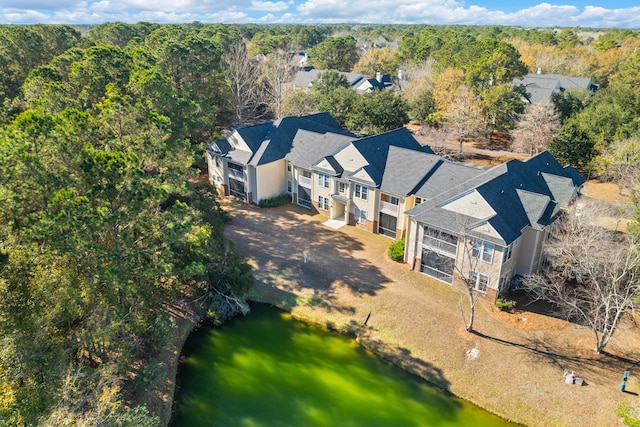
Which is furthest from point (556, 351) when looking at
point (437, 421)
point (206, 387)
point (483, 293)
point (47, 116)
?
point (47, 116)

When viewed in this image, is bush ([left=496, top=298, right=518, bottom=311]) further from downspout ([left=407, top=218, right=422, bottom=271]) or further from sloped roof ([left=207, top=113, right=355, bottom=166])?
sloped roof ([left=207, top=113, right=355, bottom=166])

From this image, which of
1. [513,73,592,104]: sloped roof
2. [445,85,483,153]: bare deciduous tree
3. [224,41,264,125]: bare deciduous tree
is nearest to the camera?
[445,85,483,153]: bare deciduous tree

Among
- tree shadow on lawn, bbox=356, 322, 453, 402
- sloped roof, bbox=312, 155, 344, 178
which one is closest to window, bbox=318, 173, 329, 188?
sloped roof, bbox=312, 155, 344, 178

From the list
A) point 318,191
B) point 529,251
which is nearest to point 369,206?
point 318,191

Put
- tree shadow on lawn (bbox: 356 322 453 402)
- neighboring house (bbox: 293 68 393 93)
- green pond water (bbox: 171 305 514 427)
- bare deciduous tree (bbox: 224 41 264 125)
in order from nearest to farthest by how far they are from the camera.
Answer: green pond water (bbox: 171 305 514 427)
tree shadow on lawn (bbox: 356 322 453 402)
bare deciduous tree (bbox: 224 41 264 125)
neighboring house (bbox: 293 68 393 93)

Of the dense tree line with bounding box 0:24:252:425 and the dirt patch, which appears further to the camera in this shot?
the dirt patch

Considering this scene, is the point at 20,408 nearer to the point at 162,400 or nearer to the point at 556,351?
the point at 162,400

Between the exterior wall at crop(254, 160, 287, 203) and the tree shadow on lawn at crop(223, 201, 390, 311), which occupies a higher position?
the exterior wall at crop(254, 160, 287, 203)
